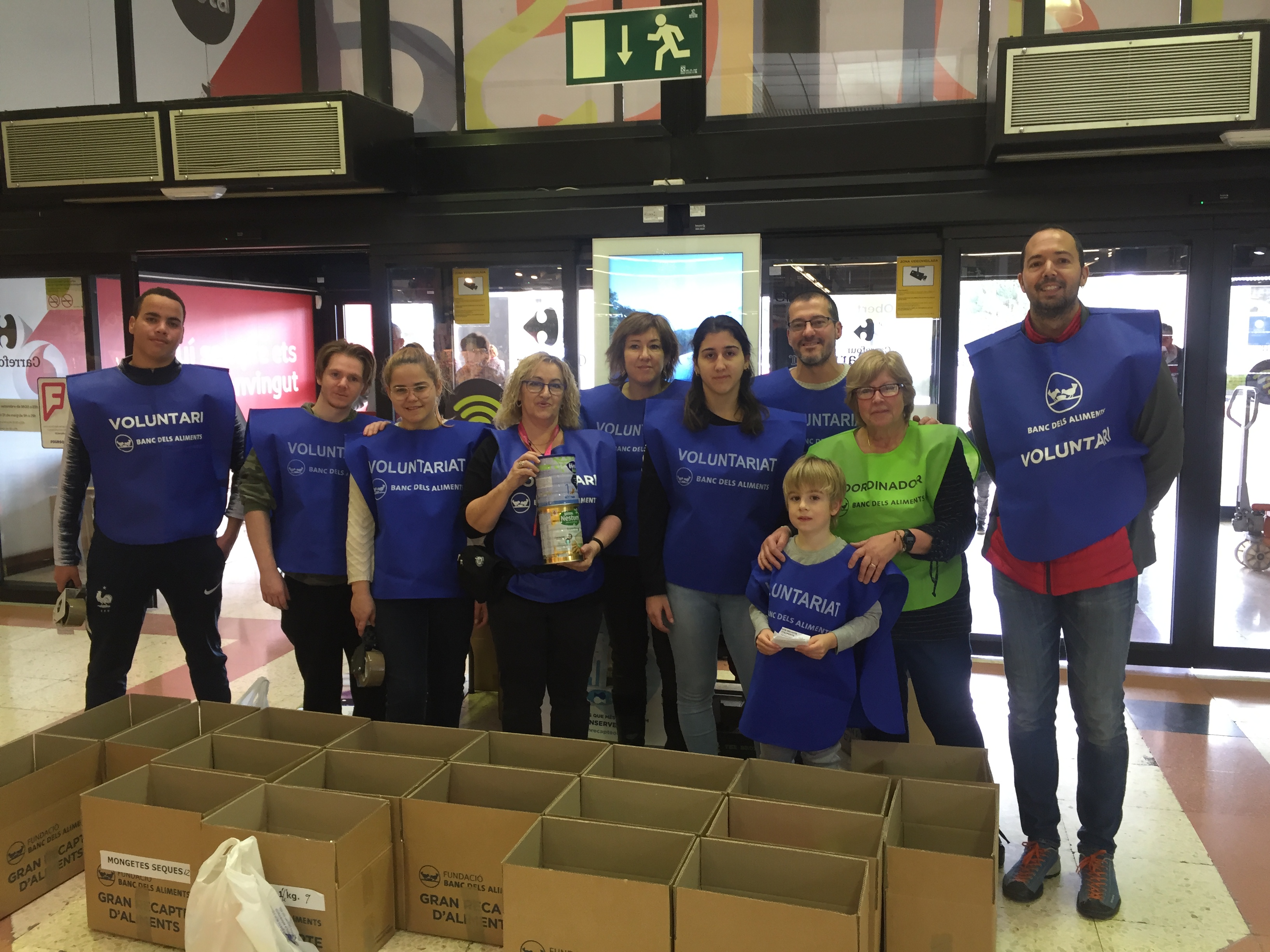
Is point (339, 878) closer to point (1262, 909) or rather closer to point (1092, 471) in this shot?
point (1092, 471)

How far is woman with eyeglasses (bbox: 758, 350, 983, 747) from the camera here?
2383 millimetres

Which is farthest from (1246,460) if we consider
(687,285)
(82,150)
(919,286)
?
(82,150)

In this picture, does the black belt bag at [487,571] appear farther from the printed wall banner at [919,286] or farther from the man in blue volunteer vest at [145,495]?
the printed wall banner at [919,286]

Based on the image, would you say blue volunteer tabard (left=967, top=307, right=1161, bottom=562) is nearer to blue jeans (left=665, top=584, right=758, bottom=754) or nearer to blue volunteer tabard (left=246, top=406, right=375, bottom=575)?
blue jeans (left=665, top=584, right=758, bottom=754)

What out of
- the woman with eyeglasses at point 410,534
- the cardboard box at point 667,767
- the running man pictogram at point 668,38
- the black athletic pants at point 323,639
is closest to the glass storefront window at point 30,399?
the black athletic pants at point 323,639

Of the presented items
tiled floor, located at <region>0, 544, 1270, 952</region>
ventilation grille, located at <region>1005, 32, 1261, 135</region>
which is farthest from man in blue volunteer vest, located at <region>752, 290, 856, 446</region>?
ventilation grille, located at <region>1005, 32, 1261, 135</region>

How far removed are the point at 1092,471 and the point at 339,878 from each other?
2043mm

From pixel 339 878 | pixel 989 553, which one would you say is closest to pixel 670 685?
pixel 989 553

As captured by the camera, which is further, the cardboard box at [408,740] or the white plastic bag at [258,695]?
the white plastic bag at [258,695]

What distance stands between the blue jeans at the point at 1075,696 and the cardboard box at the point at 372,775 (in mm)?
1570

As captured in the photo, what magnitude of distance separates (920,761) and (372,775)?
1425mm

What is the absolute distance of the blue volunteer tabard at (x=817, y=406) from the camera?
2.85 meters

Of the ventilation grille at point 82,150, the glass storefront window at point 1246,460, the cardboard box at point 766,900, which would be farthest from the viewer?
the ventilation grille at point 82,150

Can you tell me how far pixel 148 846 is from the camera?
2.07 metres
